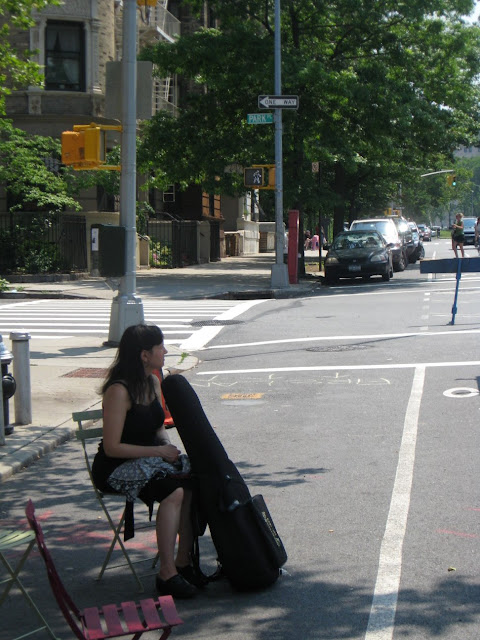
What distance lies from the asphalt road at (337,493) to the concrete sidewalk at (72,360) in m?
0.27

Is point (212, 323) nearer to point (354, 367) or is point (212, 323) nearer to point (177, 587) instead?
point (354, 367)

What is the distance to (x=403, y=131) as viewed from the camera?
2998 centimetres

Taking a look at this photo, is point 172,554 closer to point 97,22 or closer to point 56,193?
point 56,193

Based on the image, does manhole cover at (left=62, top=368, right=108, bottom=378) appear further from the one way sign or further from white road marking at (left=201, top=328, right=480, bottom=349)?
the one way sign

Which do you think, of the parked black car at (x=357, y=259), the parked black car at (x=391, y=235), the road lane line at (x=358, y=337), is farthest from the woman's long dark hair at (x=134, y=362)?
the parked black car at (x=391, y=235)

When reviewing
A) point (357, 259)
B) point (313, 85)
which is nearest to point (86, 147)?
point (357, 259)

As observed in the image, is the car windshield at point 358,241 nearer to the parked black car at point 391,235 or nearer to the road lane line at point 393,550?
the parked black car at point 391,235

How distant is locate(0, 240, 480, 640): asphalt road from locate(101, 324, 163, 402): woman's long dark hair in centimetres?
106

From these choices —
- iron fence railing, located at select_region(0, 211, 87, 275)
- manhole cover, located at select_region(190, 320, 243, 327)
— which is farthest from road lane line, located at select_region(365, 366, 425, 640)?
iron fence railing, located at select_region(0, 211, 87, 275)

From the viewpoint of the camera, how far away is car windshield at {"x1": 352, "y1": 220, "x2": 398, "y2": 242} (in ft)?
111

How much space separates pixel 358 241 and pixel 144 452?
24650 mm

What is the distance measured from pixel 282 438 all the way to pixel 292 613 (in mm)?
3987

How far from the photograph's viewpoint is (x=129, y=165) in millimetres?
13914

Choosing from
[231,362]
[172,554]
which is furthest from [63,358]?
[172,554]
